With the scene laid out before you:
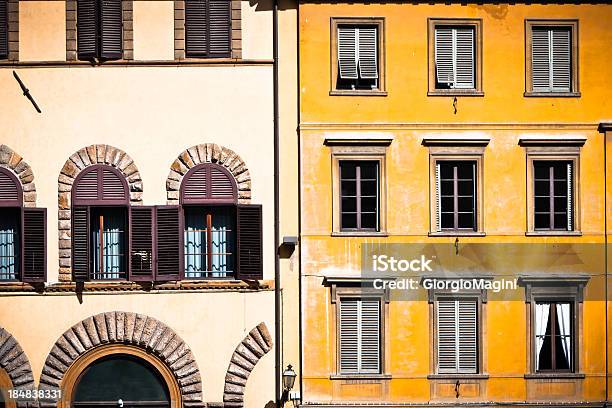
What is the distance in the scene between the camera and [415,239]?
2552 cm

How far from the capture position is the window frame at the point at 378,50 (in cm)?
2550

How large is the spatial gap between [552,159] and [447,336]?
4362 mm

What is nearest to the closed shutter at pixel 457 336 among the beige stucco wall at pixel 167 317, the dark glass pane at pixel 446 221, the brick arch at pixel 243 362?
the dark glass pane at pixel 446 221

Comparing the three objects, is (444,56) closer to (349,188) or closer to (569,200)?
(349,188)

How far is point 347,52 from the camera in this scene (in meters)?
25.6

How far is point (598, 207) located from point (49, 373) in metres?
12.1

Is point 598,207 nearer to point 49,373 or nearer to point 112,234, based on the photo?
point 112,234

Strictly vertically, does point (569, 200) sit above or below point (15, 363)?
above

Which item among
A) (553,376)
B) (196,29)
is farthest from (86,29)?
(553,376)

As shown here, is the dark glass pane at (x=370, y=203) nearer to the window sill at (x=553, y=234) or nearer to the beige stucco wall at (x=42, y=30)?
the window sill at (x=553, y=234)

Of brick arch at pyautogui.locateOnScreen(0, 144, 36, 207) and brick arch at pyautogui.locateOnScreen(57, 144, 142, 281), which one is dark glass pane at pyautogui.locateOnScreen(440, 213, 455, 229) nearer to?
brick arch at pyautogui.locateOnScreen(57, 144, 142, 281)

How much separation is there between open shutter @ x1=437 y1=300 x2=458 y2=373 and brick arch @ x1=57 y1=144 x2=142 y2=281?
22.3ft

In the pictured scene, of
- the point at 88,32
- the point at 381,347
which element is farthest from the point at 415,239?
the point at 88,32

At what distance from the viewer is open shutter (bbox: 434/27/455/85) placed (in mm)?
25594
